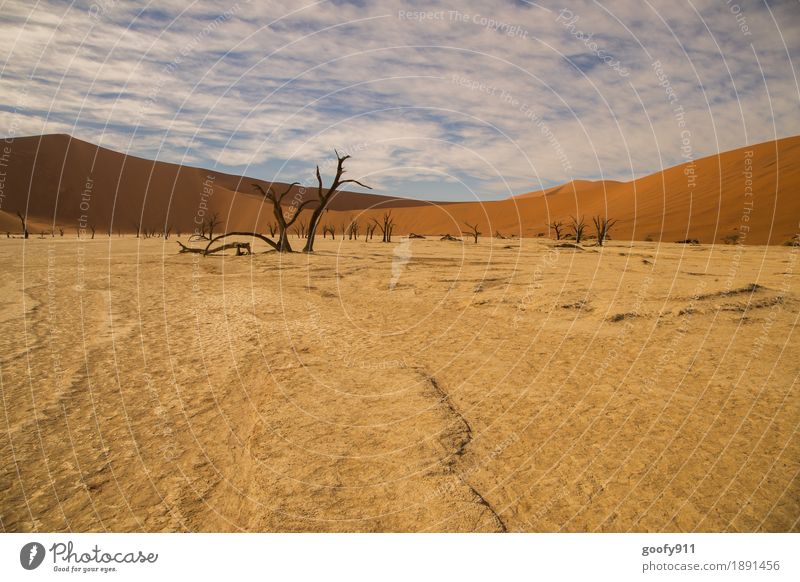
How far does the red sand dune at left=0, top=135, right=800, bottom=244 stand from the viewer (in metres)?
41.2

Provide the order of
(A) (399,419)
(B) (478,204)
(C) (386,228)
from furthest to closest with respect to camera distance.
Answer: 1. (B) (478,204)
2. (C) (386,228)
3. (A) (399,419)

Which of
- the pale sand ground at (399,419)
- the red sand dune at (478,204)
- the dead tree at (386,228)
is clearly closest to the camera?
the pale sand ground at (399,419)

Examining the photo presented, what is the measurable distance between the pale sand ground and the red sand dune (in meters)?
4.32

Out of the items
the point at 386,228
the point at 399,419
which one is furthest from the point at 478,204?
Answer: the point at 399,419

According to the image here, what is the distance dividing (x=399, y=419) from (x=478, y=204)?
12684 centimetres

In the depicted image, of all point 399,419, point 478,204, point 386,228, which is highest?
point 478,204

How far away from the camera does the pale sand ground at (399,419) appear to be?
2.82 m

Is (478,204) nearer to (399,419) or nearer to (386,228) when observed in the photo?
(386,228)

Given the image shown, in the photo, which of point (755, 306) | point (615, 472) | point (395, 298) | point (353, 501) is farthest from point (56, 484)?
point (755, 306)

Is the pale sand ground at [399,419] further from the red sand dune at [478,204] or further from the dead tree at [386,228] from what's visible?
the dead tree at [386,228]

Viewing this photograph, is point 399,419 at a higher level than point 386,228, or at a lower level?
lower

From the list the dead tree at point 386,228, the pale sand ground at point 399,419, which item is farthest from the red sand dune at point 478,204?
the dead tree at point 386,228

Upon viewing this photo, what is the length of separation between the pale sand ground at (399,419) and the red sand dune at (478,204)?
432 centimetres

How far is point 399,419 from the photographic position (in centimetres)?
403
